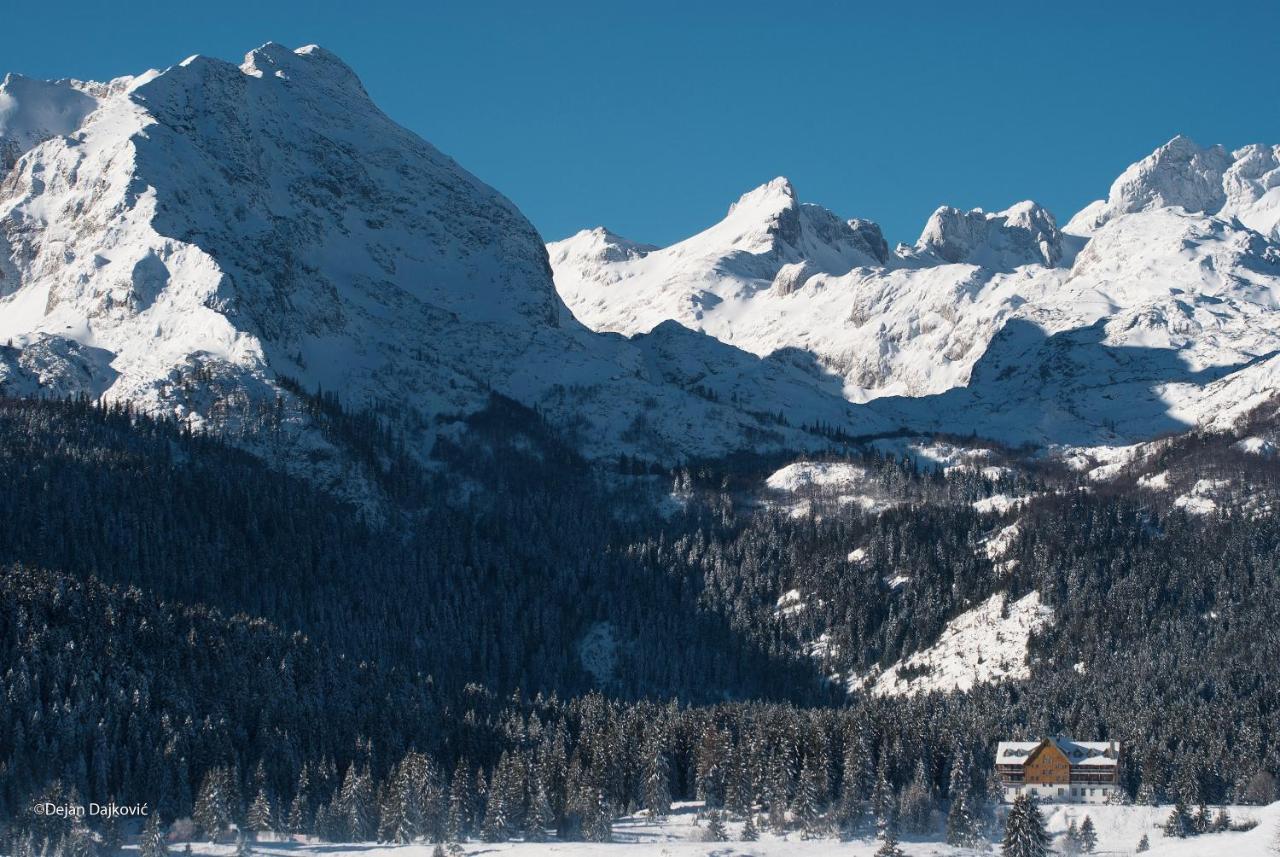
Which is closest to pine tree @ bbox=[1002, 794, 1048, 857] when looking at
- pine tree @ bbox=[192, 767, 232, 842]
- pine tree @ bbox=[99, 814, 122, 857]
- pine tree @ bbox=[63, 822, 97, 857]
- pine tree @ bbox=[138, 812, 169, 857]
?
pine tree @ bbox=[192, 767, 232, 842]

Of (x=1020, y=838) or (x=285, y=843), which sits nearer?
(x=1020, y=838)

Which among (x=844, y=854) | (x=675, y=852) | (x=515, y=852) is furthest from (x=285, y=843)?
(x=844, y=854)

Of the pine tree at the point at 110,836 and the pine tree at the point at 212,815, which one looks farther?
the pine tree at the point at 212,815

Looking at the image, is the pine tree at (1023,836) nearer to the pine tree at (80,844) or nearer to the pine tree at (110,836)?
the pine tree at (110,836)

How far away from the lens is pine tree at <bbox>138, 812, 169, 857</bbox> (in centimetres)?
18462

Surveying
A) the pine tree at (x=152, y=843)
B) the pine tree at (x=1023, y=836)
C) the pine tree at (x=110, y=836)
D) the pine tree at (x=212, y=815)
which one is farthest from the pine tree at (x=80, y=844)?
the pine tree at (x=1023, y=836)

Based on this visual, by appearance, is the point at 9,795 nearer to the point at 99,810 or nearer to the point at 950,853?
the point at 99,810

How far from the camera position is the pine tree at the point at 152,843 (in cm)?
18462

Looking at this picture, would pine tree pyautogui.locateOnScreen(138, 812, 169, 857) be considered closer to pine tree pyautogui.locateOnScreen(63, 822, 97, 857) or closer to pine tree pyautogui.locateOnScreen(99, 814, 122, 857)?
pine tree pyautogui.locateOnScreen(99, 814, 122, 857)

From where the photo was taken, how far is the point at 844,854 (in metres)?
194

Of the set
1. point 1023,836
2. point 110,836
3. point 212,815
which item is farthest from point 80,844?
point 1023,836

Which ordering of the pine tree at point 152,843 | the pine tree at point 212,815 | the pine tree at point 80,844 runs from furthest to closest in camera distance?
the pine tree at point 212,815, the pine tree at point 152,843, the pine tree at point 80,844

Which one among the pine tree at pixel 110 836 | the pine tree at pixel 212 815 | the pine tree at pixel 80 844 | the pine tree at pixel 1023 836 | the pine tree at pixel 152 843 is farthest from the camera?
the pine tree at pixel 212 815

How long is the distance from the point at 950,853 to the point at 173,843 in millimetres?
75062
